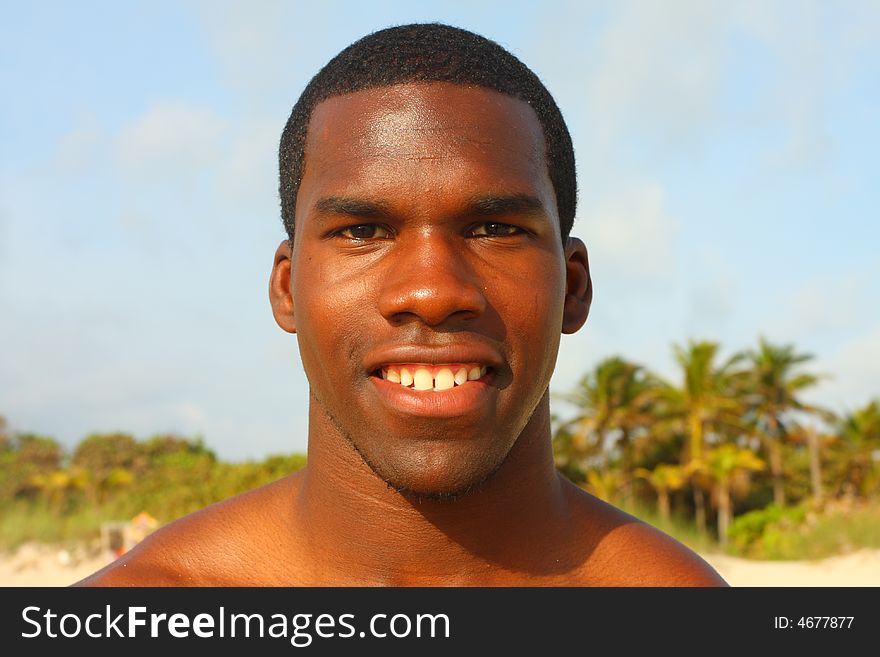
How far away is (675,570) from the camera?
333 cm

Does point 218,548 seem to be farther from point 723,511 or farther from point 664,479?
point 723,511

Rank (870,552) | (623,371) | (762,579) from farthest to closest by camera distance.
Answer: (623,371) < (870,552) < (762,579)

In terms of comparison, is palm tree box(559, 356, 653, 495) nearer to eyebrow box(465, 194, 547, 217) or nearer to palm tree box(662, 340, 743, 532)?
palm tree box(662, 340, 743, 532)

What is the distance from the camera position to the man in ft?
8.70

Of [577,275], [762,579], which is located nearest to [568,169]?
[577,275]

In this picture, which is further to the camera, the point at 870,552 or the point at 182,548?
the point at 870,552

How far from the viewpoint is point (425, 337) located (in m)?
2.63

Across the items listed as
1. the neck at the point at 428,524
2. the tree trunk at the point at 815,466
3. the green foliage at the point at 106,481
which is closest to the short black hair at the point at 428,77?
the neck at the point at 428,524

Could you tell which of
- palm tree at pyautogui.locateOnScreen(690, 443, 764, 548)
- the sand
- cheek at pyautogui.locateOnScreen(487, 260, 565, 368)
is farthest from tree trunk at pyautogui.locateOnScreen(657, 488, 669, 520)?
cheek at pyautogui.locateOnScreen(487, 260, 565, 368)

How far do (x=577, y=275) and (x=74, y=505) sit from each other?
3616cm

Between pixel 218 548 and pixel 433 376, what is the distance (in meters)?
1.25

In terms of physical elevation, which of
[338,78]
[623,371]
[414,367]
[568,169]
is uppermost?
[623,371]

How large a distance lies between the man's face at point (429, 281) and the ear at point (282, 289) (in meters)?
0.27
